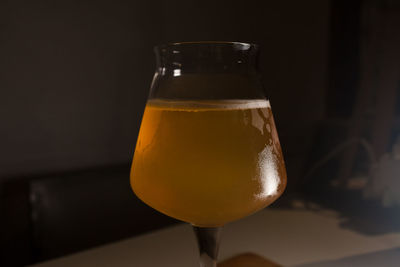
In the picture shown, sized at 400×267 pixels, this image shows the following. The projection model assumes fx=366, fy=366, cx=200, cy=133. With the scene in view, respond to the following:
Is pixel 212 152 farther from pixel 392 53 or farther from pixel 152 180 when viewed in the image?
pixel 392 53

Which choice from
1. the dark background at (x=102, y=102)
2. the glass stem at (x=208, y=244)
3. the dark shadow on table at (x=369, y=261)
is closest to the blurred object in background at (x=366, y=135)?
the dark background at (x=102, y=102)

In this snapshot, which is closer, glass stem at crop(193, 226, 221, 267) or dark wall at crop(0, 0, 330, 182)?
glass stem at crop(193, 226, 221, 267)

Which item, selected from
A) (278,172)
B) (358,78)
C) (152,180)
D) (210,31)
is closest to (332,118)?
(358,78)

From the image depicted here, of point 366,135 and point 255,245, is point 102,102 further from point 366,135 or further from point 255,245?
point 366,135

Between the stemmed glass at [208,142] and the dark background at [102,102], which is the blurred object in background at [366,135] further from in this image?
the stemmed glass at [208,142]

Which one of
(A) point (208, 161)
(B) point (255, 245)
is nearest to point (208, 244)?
(A) point (208, 161)

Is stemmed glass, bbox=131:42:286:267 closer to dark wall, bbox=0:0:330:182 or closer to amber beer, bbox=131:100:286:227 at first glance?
amber beer, bbox=131:100:286:227

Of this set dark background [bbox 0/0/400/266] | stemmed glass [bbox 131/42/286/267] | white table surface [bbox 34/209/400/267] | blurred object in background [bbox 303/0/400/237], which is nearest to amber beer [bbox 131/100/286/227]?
stemmed glass [bbox 131/42/286/267]
